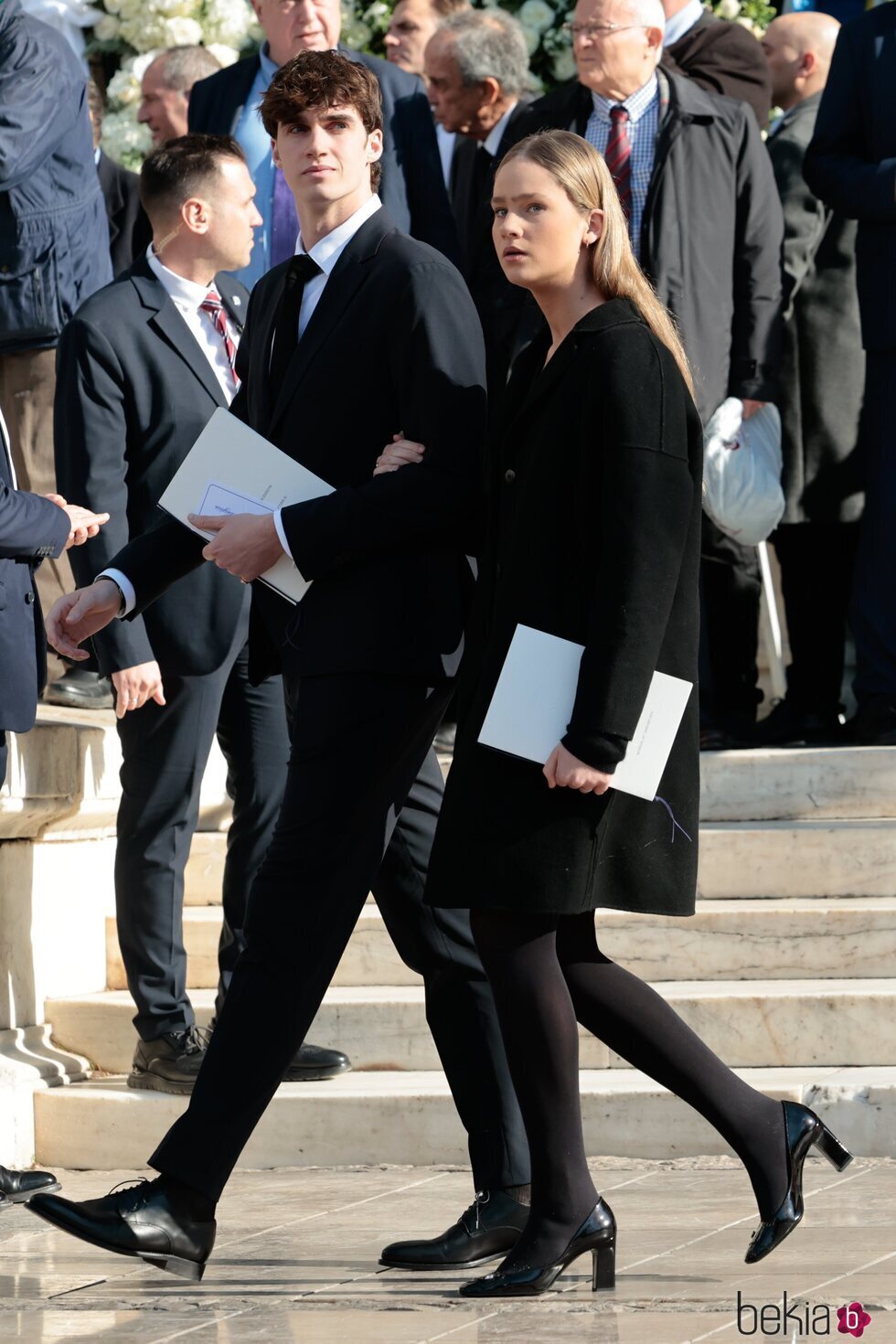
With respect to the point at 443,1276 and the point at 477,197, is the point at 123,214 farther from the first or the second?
the point at 443,1276

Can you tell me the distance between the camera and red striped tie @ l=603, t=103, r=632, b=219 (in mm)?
6223

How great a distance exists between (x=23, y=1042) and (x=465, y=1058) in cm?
175

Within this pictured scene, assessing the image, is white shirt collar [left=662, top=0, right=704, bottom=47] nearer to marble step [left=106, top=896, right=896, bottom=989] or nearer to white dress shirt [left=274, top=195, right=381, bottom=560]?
marble step [left=106, top=896, right=896, bottom=989]

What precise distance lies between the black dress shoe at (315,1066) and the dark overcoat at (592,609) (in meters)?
1.59

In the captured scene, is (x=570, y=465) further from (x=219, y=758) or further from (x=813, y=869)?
(x=219, y=758)

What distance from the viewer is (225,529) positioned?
379cm

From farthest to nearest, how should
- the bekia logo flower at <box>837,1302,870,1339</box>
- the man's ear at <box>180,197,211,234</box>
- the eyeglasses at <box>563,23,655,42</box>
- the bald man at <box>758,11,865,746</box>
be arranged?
1. the bald man at <box>758,11,865,746</box>
2. the eyeglasses at <box>563,23,655,42</box>
3. the man's ear at <box>180,197,211,234</box>
4. the bekia logo flower at <box>837,1302,870,1339</box>

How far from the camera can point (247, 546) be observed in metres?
3.76

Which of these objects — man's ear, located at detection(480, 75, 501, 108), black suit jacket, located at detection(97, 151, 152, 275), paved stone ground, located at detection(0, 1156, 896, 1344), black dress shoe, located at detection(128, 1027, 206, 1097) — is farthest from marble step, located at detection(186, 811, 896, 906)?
black suit jacket, located at detection(97, 151, 152, 275)

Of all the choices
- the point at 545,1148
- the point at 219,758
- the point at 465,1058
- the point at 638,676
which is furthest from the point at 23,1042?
the point at 638,676

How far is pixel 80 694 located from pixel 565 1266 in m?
3.26

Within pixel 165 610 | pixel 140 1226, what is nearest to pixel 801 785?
pixel 165 610

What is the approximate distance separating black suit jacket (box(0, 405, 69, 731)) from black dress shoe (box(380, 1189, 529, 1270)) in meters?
1.41

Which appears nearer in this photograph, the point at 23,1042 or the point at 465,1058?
the point at 465,1058
